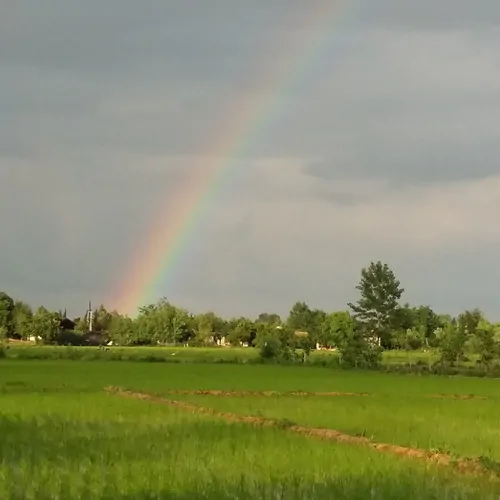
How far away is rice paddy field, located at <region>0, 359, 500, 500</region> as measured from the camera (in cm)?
972

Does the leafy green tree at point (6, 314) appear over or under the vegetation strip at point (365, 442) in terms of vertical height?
over

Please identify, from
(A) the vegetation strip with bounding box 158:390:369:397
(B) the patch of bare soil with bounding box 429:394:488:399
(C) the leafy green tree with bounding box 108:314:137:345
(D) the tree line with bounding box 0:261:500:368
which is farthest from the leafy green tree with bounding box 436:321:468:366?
(C) the leafy green tree with bounding box 108:314:137:345

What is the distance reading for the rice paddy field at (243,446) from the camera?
9.72 metres

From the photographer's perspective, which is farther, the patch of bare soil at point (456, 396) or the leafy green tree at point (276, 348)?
the leafy green tree at point (276, 348)

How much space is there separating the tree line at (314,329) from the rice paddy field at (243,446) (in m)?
31.6

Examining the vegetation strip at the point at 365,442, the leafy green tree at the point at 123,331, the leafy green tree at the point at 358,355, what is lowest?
the vegetation strip at the point at 365,442

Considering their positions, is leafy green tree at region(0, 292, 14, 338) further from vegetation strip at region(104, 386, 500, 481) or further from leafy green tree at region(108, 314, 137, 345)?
vegetation strip at region(104, 386, 500, 481)

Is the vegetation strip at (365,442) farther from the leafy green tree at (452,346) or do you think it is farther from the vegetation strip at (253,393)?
the leafy green tree at (452,346)

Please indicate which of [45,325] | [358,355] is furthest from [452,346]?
[45,325]

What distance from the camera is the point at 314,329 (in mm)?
98938

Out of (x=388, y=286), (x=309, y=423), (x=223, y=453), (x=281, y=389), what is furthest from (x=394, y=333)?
→ (x=223, y=453)

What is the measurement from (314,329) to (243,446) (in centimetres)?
8564

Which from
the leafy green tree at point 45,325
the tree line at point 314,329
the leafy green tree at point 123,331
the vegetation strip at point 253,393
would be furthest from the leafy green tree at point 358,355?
the leafy green tree at point 123,331

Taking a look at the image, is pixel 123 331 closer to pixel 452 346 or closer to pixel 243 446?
pixel 452 346
